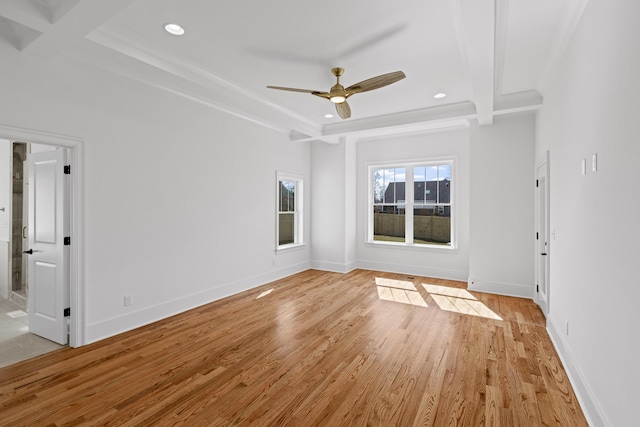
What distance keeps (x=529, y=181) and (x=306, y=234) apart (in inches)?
167

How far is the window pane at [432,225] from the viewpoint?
6.36 m

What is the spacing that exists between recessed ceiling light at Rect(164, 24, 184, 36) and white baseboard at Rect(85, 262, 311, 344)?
9.99 ft

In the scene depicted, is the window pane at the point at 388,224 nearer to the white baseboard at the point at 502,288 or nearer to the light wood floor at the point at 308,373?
the white baseboard at the point at 502,288

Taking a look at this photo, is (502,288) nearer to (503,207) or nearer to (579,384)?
(503,207)

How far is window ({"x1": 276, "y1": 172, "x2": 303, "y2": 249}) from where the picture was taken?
6336 mm

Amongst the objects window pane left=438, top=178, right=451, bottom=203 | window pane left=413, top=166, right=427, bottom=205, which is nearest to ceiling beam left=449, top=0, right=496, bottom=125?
window pane left=438, top=178, right=451, bottom=203

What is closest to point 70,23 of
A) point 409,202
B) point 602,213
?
point 602,213

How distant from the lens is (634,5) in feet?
5.11

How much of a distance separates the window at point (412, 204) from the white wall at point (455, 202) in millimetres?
163

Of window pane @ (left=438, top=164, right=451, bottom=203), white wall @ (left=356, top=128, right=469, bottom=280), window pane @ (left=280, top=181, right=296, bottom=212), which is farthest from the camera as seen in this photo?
window pane @ (left=280, top=181, right=296, bottom=212)

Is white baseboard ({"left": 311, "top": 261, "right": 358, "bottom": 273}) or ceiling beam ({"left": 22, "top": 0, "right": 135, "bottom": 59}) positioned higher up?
ceiling beam ({"left": 22, "top": 0, "right": 135, "bottom": 59})

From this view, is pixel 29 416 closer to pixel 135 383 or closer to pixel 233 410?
pixel 135 383

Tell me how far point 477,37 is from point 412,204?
14.2 ft

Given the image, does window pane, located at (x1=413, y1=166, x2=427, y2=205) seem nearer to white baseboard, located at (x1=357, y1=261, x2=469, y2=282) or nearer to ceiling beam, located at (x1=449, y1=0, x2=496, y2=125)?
white baseboard, located at (x1=357, y1=261, x2=469, y2=282)
